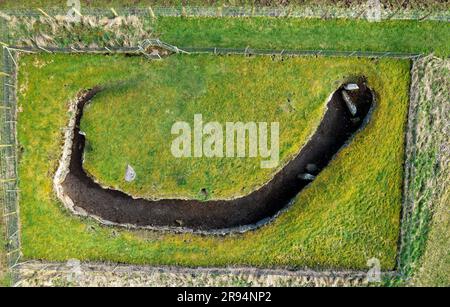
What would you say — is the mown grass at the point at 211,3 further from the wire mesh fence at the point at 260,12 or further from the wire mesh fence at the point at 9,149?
the wire mesh fence at the point at 9,149

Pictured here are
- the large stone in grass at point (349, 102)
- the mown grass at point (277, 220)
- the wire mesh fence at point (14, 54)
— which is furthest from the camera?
the large stone in grass at point (349, 102)

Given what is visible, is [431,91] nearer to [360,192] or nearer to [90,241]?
[360,192]

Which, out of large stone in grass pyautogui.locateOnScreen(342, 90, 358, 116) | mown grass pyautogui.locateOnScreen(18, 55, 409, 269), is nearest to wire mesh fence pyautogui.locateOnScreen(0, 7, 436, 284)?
mown grass pyautogui.locateOnScreen(18, 55, 409, 269)

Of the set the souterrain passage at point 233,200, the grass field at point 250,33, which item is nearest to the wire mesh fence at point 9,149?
the grass field at point 250,33

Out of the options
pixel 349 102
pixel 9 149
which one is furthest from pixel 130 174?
pixel 349 102

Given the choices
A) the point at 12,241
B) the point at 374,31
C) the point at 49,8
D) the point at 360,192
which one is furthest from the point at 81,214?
the point at 374,31

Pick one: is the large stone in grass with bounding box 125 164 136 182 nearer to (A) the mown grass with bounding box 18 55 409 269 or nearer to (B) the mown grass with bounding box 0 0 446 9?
(A) the mown grass with bounding box 18 55 409 269
